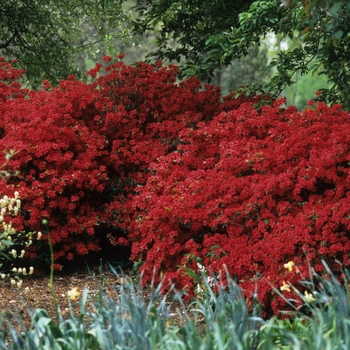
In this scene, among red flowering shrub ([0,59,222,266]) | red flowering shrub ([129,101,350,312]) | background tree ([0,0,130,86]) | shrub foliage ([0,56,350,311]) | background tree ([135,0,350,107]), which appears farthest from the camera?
background tree ([0,0,130,86])

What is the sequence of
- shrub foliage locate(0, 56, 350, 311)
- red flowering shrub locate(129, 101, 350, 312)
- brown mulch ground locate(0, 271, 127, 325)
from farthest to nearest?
brown mulch ground locate(0, 271, 127, 325) → shrub foliage locate(0, 56, 350, 311) → red flowering shrub locate(129, 101, 350, 312)

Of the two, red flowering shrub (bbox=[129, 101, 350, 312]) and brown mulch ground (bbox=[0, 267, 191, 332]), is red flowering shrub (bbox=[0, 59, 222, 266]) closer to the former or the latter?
brown mulch ground (bbox=[0, 267, 191, 332])

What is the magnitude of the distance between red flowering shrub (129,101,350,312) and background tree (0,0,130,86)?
4.81 meters

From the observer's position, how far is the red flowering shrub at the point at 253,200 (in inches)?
196

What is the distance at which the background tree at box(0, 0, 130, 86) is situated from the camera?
10.5 m

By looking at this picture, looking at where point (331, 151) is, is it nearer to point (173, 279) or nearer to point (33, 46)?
point (173, 279)

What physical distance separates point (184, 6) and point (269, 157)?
3.50 metres


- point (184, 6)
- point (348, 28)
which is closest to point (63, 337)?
point (348, 28)

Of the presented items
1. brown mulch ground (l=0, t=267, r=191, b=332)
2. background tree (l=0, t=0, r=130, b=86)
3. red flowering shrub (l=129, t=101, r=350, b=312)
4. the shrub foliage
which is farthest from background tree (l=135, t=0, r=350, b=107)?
brown mulch ground (l=0, t=267, r=191, b=332)

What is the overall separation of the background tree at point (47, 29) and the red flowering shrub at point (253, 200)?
4811 millimetres

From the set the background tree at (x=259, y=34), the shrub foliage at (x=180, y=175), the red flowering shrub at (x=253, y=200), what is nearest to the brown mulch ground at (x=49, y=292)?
the shrub foliage at (x=180, y=175)

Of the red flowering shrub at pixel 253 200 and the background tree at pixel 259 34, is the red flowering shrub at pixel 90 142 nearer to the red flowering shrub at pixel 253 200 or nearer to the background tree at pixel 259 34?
the red flowering shrub at pixel 253 200

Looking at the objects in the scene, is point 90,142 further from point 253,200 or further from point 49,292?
point 253,200

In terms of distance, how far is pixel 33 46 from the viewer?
425 inches
